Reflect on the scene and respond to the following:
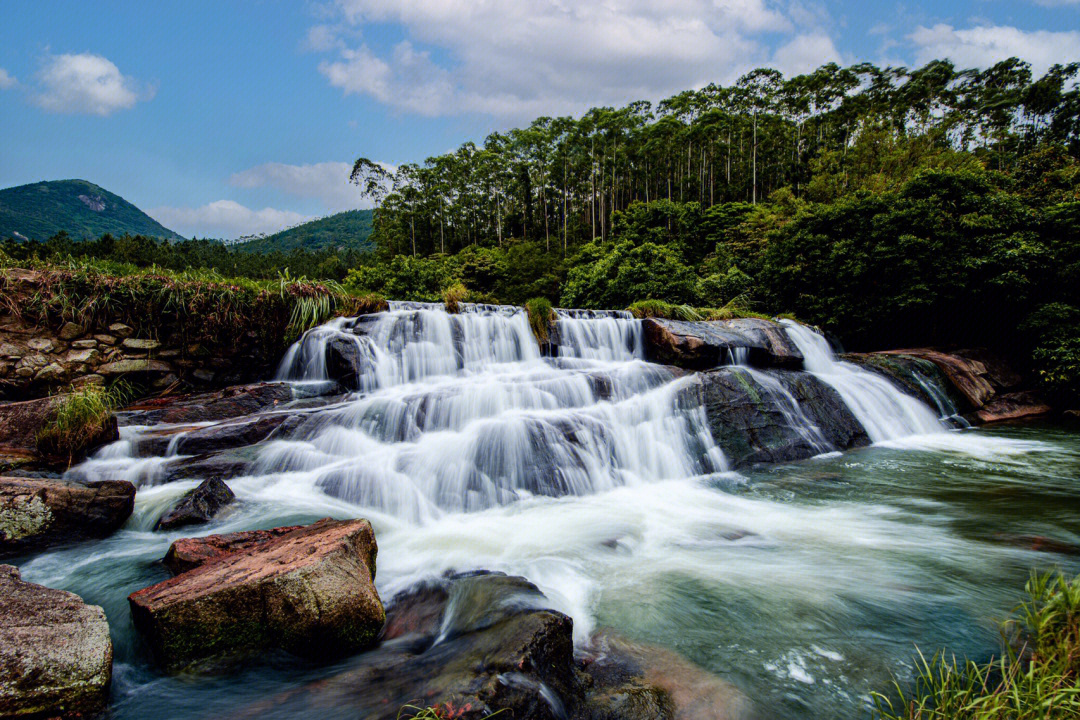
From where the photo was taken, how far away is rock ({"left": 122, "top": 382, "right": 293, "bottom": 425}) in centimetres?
698

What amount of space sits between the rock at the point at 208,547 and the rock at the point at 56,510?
1.23 meters

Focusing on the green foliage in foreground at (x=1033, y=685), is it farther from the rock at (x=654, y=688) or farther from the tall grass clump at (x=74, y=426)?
the tall grass clump at (x=74, y=426)

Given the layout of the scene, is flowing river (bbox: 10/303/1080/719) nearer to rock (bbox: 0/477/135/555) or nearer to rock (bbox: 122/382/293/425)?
rock (bbox: 0/477/135/555)

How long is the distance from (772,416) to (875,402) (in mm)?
3216

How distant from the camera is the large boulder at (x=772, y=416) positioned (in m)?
7.48

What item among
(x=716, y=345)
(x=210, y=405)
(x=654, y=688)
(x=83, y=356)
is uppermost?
(x=83, y=356)

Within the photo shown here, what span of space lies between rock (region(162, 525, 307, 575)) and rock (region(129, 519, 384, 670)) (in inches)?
20.3

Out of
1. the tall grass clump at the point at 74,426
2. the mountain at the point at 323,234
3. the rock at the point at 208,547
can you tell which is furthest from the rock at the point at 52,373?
the mountain at the point at 323,234

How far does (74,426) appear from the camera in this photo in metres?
5.59

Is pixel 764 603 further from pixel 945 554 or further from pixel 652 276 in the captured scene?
pixel 652 276

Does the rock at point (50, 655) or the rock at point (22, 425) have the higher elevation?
the rock at point (22, 425)

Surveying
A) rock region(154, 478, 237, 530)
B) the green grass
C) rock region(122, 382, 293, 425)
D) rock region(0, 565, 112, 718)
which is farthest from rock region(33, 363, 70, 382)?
the green grass

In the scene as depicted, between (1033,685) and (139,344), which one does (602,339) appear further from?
(1033,685)

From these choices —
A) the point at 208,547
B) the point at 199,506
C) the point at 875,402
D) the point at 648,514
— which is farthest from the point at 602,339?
the point at 208,547
